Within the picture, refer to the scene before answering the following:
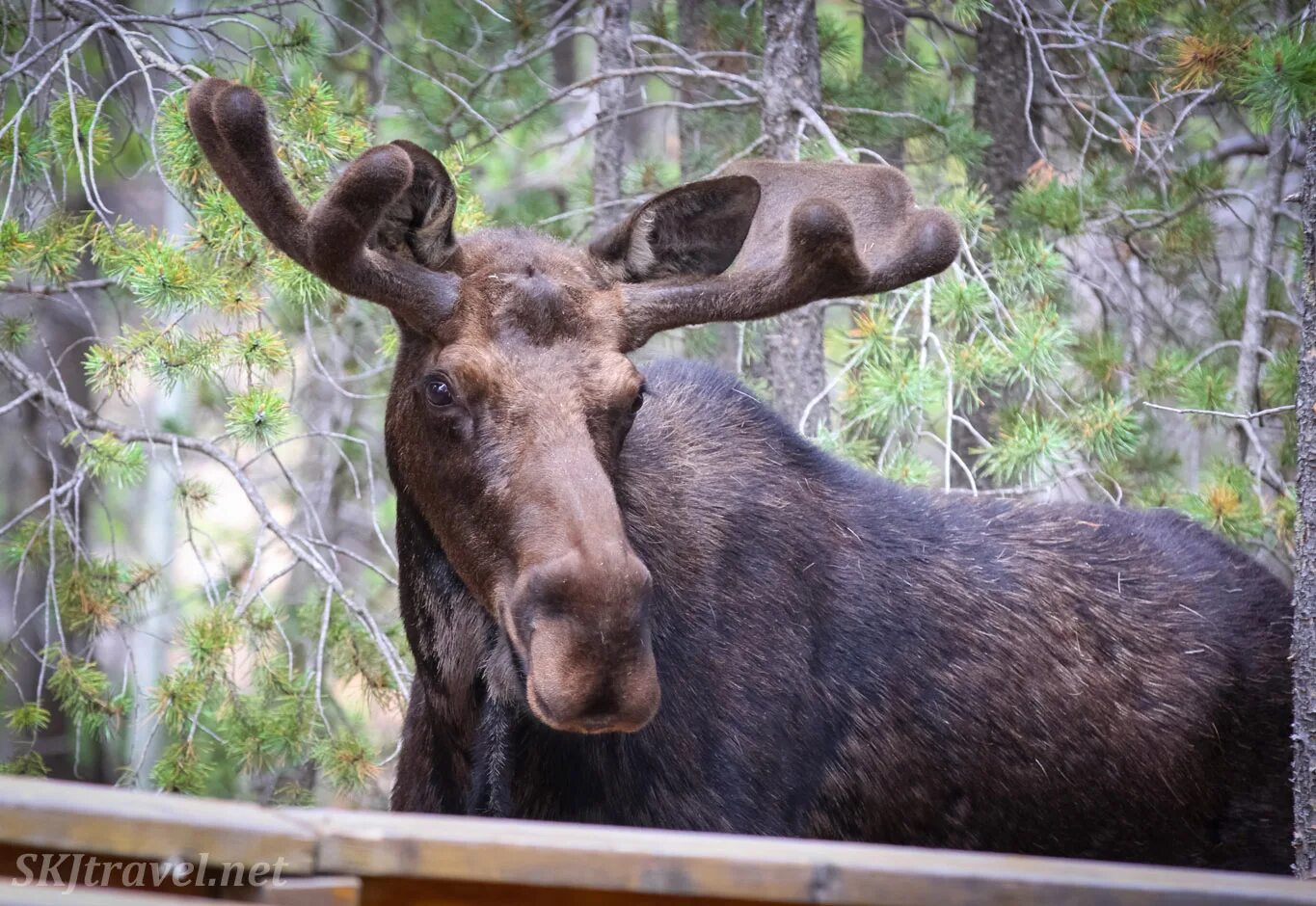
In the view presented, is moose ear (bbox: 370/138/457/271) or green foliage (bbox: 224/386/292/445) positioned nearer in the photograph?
moose ear (bbox: 370/138/457/271)

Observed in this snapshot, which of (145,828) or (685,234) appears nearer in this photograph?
(145,828)

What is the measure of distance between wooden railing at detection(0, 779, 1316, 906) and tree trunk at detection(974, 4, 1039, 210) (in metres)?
5.71

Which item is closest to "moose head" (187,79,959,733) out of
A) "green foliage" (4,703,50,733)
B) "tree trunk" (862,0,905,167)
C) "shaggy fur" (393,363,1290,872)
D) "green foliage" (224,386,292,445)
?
"shaggy fur" (393,363,1290,872)

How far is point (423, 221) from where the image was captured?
150 inches

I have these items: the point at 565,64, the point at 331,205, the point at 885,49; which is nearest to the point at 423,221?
the point at 331,205

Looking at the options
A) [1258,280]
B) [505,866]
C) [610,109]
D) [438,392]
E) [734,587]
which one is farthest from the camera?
[610,109]

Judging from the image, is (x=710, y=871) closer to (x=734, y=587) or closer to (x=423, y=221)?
(x=734, y=587)

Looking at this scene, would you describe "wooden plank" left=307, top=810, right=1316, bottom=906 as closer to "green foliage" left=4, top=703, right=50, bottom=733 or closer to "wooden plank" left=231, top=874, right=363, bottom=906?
"wooden plank" left=231, top=874, right=363, bottom=906

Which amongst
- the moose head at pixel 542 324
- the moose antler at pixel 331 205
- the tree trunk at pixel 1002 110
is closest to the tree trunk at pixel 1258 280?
the tree trunk at pixel 1002 110

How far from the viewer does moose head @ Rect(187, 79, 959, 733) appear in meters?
3.19

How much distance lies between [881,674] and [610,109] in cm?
364

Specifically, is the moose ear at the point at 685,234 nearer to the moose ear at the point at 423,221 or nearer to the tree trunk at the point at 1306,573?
the moose ear at the point at 423,221

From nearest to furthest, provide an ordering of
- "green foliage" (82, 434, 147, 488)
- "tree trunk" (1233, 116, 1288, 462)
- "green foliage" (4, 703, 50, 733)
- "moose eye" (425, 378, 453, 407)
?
"moose eye" (425, 378, 453, 407), "green foliage" (82, 434, 147, 488), "green foliage" (4, 703, 50, 733), "tree trunk" (1233, 116, 1288, 462)

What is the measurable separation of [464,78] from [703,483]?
3597 millimetres
